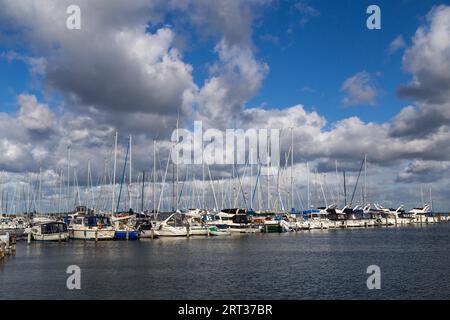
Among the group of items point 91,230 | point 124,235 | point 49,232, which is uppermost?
point 91,230

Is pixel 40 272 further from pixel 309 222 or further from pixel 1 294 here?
pixel 309 222

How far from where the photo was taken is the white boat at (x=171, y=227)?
98375mm

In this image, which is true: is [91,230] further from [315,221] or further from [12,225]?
[315,221]

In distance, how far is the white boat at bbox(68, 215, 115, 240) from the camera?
87.6 metres

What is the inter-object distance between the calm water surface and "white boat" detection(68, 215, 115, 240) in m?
17.5

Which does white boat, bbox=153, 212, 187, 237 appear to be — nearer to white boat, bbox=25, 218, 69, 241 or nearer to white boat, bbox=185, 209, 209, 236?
white boat, bbox=185, 209, 209, 236

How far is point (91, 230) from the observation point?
87.9 metres

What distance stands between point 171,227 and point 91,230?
59.3 ft

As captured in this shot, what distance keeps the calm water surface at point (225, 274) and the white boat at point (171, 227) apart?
92.1 ft

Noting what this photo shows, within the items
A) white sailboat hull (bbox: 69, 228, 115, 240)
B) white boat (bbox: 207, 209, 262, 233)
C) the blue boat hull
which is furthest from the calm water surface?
white boat (bbox: 207, 209, 262, 233)
